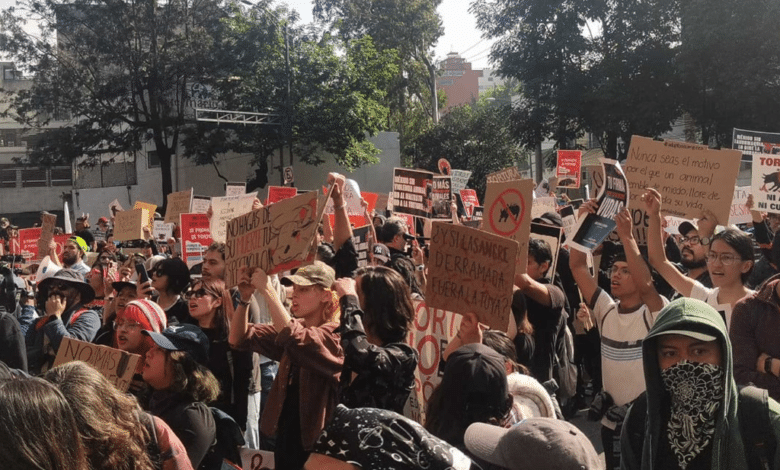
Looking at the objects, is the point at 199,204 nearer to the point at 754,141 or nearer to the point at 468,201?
the point at 468,201

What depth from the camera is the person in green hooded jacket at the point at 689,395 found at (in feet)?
9.59

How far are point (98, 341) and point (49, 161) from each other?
114ft

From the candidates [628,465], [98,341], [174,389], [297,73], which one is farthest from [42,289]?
[297,73]

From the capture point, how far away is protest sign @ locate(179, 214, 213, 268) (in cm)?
923

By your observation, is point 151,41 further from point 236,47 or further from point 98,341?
point 98,341

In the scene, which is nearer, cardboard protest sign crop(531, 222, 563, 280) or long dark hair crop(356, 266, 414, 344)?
long dark hair crop(356, 266, 414, 344)

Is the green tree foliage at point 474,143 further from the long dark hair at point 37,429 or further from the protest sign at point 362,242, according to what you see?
the long dark hair at point 37,429

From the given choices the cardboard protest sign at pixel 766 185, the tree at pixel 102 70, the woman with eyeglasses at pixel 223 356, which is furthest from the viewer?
the tree at pixel 102 70

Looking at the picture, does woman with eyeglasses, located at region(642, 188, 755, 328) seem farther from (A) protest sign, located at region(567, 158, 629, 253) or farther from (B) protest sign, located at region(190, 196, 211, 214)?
(B) protest sign, located at region(190, 196, 211, 214)

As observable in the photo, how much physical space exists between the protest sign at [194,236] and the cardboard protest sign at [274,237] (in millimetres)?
4062

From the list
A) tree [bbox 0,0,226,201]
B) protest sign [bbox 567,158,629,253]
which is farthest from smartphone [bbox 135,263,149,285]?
tree [bbox 0,0,226,201]

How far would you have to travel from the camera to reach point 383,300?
14.1ft

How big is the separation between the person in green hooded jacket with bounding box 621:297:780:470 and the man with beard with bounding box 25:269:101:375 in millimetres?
3837

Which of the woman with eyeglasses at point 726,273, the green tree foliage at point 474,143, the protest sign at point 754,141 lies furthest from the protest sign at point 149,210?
the green tree foliage at point 474,143
